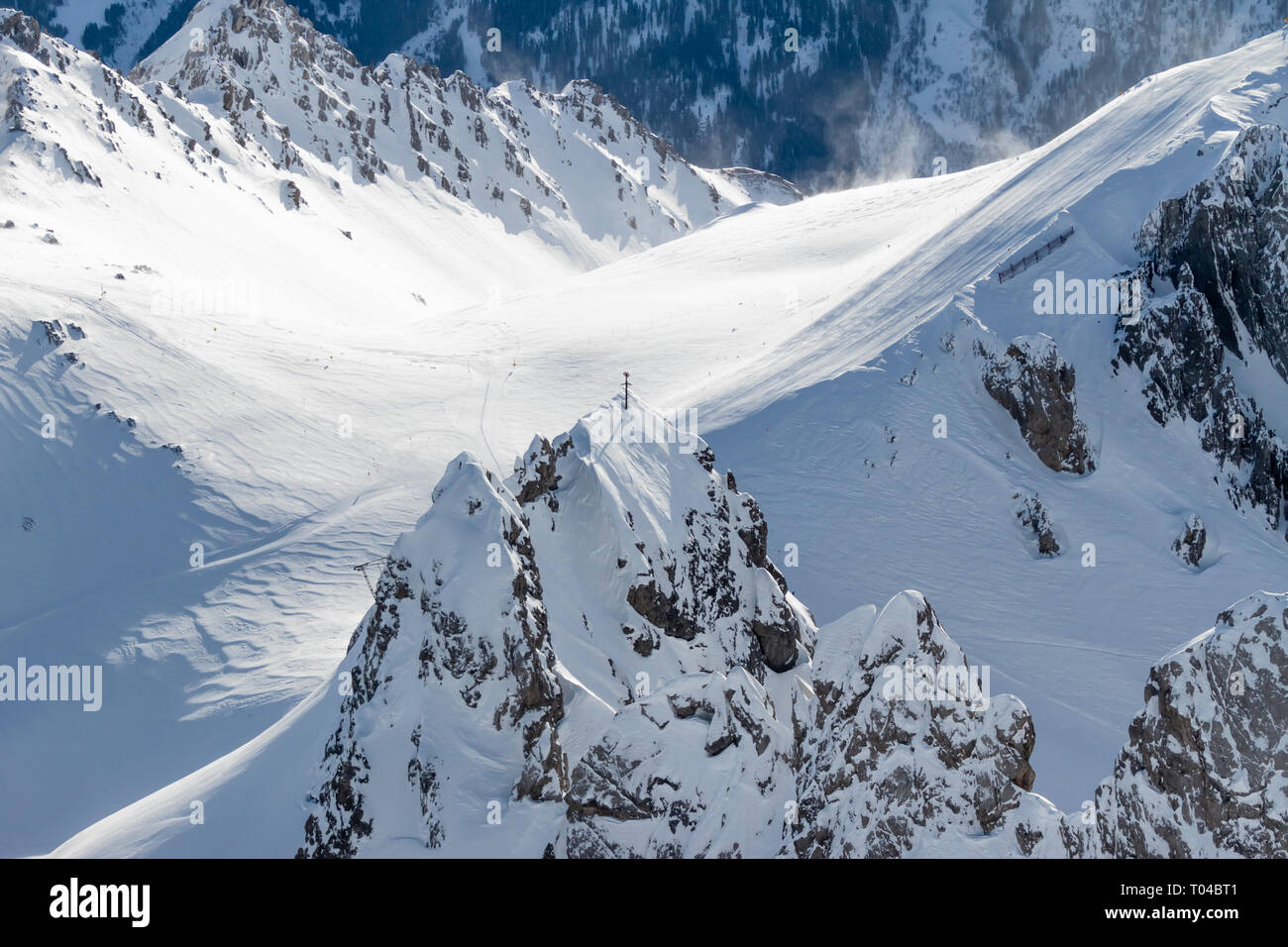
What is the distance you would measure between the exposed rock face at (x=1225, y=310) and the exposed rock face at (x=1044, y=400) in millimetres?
3812

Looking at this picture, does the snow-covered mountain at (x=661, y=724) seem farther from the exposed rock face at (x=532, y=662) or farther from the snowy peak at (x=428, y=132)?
the snowy peak at (x=428, y=132)

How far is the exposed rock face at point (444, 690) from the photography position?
1842cm

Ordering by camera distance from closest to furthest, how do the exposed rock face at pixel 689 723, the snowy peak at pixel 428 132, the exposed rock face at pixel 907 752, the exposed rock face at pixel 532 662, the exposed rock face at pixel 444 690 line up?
the exposed rock face at pixel 689 723 → the exposed rock face at pixel 907 752 → the exposed rock face at pixel 532 662 → the exposed rock face at pixel 444 690 → the snowy peak at pixel 428 132

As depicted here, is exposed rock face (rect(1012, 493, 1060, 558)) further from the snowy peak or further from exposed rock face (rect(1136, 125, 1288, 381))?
the snowy peak

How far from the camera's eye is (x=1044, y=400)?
130 ft

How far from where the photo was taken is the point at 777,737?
1884 cm

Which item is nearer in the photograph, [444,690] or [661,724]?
[661,724]

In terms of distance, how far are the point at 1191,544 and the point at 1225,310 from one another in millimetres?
11200

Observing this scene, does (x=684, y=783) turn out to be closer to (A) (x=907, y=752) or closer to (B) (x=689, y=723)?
(B) (x=689, y=723)

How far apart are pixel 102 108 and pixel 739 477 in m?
61.4

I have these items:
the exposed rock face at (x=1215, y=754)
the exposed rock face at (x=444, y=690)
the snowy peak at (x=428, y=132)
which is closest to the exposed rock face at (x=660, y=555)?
the exposed rock face at (x=444, y=690)

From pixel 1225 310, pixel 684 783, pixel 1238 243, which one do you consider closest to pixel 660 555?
pixel 684 783

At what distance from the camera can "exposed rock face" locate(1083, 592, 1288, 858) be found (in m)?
13.4
